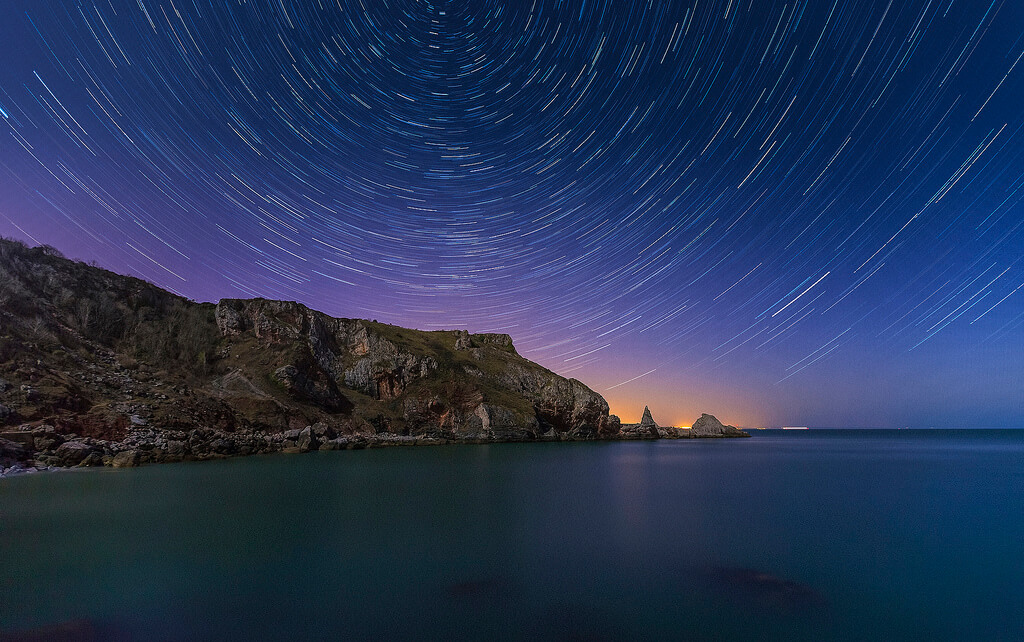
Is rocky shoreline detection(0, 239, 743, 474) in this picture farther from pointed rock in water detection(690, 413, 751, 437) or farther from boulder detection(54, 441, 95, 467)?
pointed rock in water detection(690, 413, 751, 437)

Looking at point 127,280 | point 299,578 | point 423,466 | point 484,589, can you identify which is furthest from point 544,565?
point 127,280

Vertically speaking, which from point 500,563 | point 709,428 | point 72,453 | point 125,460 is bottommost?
point 500,563

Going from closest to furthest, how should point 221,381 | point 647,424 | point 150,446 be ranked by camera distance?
point 150,446 → point 221,381 → point 647,424

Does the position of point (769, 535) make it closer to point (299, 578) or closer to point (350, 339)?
point (299, 578)

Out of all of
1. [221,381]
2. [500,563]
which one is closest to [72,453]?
[221,381]

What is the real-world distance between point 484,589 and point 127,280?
3438 inches

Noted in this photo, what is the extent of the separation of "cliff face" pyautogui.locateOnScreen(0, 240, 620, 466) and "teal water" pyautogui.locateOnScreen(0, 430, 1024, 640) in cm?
1372

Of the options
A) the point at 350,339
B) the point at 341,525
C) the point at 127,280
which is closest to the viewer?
the point at 341,525

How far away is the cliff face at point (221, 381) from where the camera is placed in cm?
3953

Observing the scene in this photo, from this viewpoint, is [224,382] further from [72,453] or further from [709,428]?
[709,428]

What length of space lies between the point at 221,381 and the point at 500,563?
68772 mm

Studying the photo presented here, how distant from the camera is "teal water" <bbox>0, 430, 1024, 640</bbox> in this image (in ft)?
31.7

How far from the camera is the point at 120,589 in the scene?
Answer: 37.2 feet

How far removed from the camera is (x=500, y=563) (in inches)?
538
